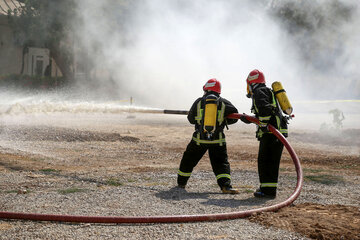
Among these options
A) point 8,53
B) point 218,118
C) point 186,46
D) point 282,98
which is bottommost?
point 218,118

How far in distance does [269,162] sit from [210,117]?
999mm

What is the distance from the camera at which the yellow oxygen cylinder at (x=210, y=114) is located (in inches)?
242

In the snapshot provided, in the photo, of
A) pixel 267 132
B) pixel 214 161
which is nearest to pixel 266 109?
pixel 267 132

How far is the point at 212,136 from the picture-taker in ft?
20.4

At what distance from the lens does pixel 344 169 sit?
884 cm

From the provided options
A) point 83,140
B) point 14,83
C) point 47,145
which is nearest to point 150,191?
point 47,145

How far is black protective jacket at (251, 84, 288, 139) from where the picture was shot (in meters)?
5.91

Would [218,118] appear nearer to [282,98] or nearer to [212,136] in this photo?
[212,136]

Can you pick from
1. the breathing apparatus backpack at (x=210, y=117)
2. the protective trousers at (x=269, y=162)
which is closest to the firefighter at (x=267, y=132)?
the protective trousers at (x=269, y=162)

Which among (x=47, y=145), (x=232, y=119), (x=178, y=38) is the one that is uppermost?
(x=178, y=38)

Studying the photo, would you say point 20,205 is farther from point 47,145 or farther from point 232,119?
point 47,145

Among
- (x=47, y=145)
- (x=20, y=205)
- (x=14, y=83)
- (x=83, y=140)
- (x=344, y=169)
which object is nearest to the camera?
(x=20, y=205)

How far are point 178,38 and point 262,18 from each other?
16.7ft

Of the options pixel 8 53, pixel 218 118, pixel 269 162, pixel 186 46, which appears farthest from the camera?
pixel 8 53
